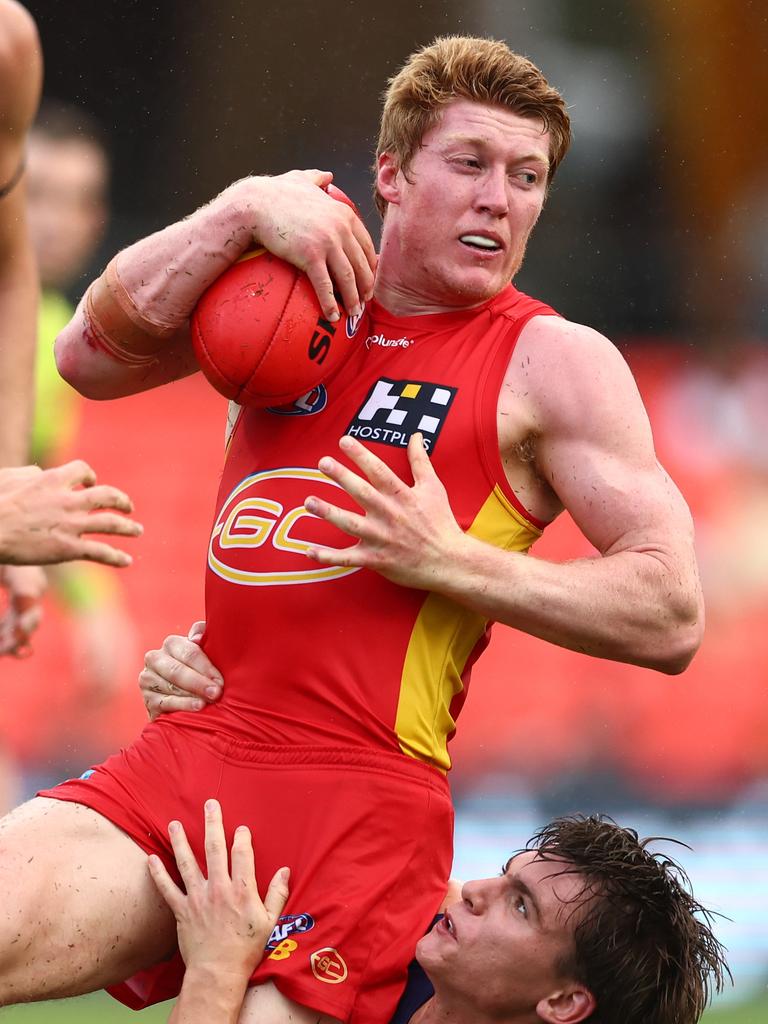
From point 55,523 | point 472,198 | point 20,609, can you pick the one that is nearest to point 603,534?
point 472,198

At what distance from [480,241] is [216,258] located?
2.08 feet

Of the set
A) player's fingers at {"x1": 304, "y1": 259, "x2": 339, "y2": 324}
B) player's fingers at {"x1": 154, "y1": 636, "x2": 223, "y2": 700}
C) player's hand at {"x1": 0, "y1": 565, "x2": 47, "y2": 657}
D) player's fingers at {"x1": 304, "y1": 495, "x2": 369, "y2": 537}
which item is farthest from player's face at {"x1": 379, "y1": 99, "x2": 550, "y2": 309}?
player's hand at {"x1": 0, "y1": 565, "x2": 47, "y2": 657}

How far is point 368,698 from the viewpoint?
3.28 m

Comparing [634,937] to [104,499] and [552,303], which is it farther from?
→ [552,303]

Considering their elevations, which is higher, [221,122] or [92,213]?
[221,122]

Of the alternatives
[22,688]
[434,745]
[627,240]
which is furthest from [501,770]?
[434,745]

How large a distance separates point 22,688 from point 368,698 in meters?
5.08

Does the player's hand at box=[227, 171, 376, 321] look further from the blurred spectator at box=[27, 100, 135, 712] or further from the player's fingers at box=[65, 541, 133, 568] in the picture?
the blurred spectator at box=[27, 100, 135, 712]

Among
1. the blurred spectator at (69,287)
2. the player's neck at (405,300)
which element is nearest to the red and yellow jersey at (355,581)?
the player's neck at (405,300)

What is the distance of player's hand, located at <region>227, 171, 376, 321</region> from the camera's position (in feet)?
10.5

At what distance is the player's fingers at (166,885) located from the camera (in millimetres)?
3154

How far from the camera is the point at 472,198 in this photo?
11.3ft

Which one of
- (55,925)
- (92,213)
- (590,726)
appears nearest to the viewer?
(55,925)

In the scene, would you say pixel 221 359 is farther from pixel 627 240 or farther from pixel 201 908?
pixel 627 240
